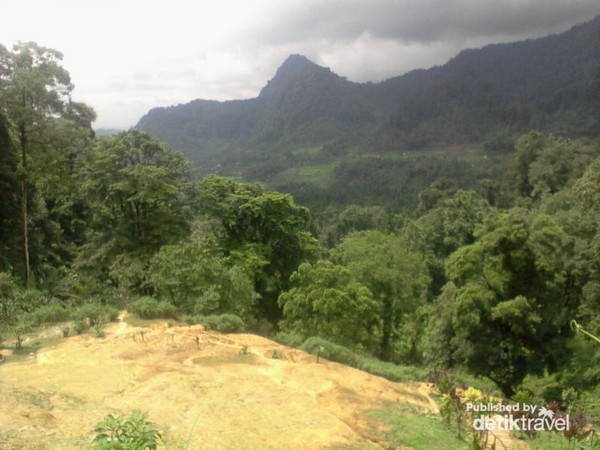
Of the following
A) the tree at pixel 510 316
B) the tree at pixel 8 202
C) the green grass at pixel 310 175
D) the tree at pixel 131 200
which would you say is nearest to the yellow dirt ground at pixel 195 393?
the tree at pixel 510 316

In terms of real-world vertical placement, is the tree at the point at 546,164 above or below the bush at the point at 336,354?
above

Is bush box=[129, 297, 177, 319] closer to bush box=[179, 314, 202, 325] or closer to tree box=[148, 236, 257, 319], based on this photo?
bush box=[179, 314, 202, 325]

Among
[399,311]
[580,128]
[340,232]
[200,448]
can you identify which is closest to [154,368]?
[200,448]

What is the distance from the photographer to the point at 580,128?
378 ft

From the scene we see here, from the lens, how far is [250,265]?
18234 millimetres

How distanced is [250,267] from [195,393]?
36.5 feet

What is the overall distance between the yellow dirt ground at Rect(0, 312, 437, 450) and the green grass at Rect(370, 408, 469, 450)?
269mm

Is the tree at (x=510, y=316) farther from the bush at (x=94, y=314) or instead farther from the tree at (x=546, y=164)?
the tree at (x=546, y=164)

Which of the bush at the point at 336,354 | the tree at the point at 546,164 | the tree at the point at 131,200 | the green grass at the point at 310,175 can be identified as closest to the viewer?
the bush at the point at 336,354

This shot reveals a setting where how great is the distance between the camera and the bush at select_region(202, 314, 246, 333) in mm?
11375

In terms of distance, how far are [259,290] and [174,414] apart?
1330 centimetres

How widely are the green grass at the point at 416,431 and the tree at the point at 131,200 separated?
11510 mm

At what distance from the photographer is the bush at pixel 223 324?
1138 centimetres

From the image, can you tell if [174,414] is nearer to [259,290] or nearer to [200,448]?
[200,448]
